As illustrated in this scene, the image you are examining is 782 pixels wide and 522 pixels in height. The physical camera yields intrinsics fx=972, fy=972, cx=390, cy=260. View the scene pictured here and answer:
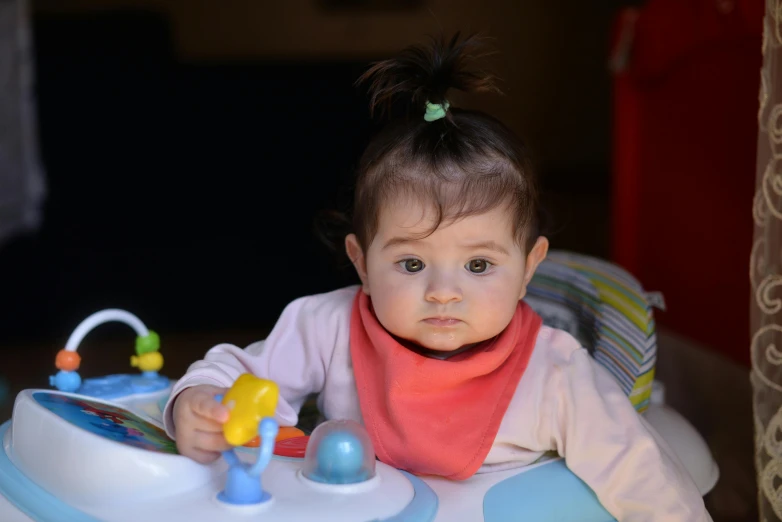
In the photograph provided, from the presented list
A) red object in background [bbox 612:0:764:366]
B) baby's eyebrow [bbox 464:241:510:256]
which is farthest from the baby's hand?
red object in background [bbox 612:0:764:366]

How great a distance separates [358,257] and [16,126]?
8.62 ft

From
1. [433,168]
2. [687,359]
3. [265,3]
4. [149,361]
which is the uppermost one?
[265,3]

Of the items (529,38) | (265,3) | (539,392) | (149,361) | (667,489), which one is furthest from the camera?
(529,38)

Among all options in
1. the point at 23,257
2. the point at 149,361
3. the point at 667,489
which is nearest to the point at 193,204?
the point at 23,257

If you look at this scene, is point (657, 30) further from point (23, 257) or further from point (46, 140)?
point (46, 140)

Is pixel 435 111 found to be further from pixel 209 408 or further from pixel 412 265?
pixel 209 408

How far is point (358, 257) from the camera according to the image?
1.24 meters

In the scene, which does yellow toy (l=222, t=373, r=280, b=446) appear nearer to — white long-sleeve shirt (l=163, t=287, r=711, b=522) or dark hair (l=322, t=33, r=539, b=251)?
white long-sleeve shirt (l=163, t=287, r=711, b=522)

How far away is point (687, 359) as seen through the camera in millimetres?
1927

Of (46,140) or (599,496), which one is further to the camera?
(46,140)

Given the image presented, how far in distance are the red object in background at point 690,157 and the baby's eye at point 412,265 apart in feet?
2.73

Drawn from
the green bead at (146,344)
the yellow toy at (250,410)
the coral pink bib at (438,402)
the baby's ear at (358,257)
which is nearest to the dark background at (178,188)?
the green bead at (146,344)

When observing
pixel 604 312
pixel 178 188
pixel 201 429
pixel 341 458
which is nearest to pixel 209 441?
pixel 201 429

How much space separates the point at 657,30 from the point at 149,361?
50.1 inches
